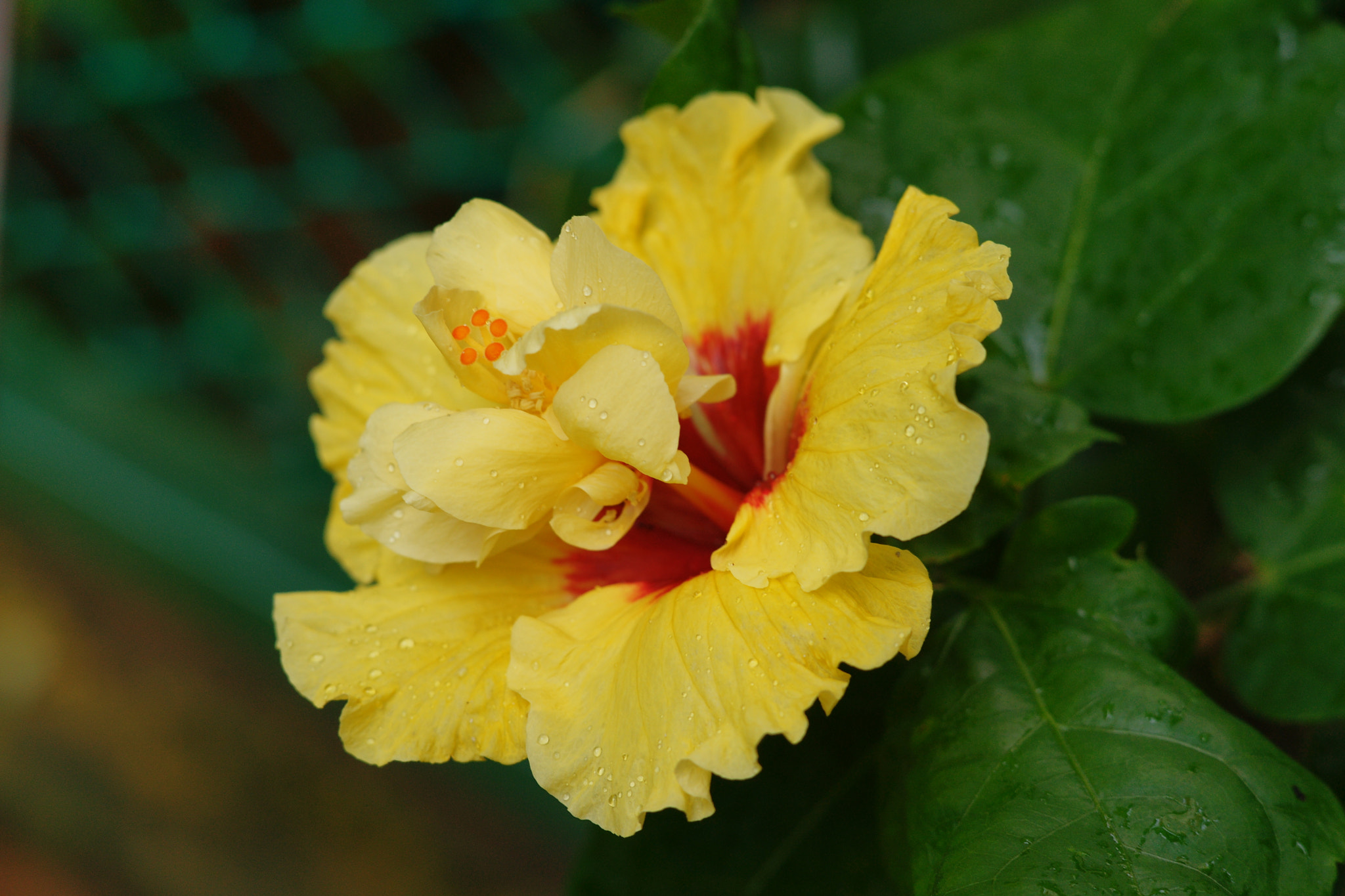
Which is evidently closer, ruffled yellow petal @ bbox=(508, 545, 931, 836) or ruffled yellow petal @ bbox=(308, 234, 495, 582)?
ruffled yellow petal @ bbox=(508, 545, 931, 836)

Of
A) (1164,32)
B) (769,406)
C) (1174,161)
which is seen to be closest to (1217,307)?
(1174,161)

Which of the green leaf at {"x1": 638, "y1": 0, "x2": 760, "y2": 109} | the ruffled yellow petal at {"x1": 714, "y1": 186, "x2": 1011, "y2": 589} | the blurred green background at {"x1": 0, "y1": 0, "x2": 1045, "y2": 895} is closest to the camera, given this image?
the ruffled yellow petal at {"x1": 714, "y1": 186, "x2": 1011, "y2": 589}

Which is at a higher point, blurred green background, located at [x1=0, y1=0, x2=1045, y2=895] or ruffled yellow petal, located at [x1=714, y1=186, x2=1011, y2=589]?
ruffled yellow petal, located at [x1=714, y1=186, x2=1011, y2=589]

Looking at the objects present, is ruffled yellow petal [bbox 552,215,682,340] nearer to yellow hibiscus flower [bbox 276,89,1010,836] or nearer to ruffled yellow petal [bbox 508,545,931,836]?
yellow hibiscus flower [bbox 276,89,1010,836]

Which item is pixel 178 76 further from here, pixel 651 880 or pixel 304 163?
pixel 651 880

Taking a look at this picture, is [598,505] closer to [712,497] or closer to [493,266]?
[712,497]

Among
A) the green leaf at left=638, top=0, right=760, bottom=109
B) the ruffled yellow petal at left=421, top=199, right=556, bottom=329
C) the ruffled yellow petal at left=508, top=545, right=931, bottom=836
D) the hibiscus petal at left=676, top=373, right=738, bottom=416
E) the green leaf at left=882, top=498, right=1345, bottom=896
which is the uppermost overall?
the green leaf at left=638, top=0, right=760, bottom=109

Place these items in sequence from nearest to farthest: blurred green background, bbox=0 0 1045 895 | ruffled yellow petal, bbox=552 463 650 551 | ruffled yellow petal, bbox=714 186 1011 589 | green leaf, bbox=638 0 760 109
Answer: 1. ruffled yellow petal, bbox=714 186 1011 589
2. ruffled yellow petal, bbox=552 463 650 551
3. green leaf, bbox=638 0 760 109
4. blurred green background, bbox=0 0 1045 895

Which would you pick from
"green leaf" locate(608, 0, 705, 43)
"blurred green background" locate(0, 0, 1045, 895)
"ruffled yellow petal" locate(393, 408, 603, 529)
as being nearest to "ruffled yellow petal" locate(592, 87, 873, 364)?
"green leaf" locate(608, 0, 705, 43)
